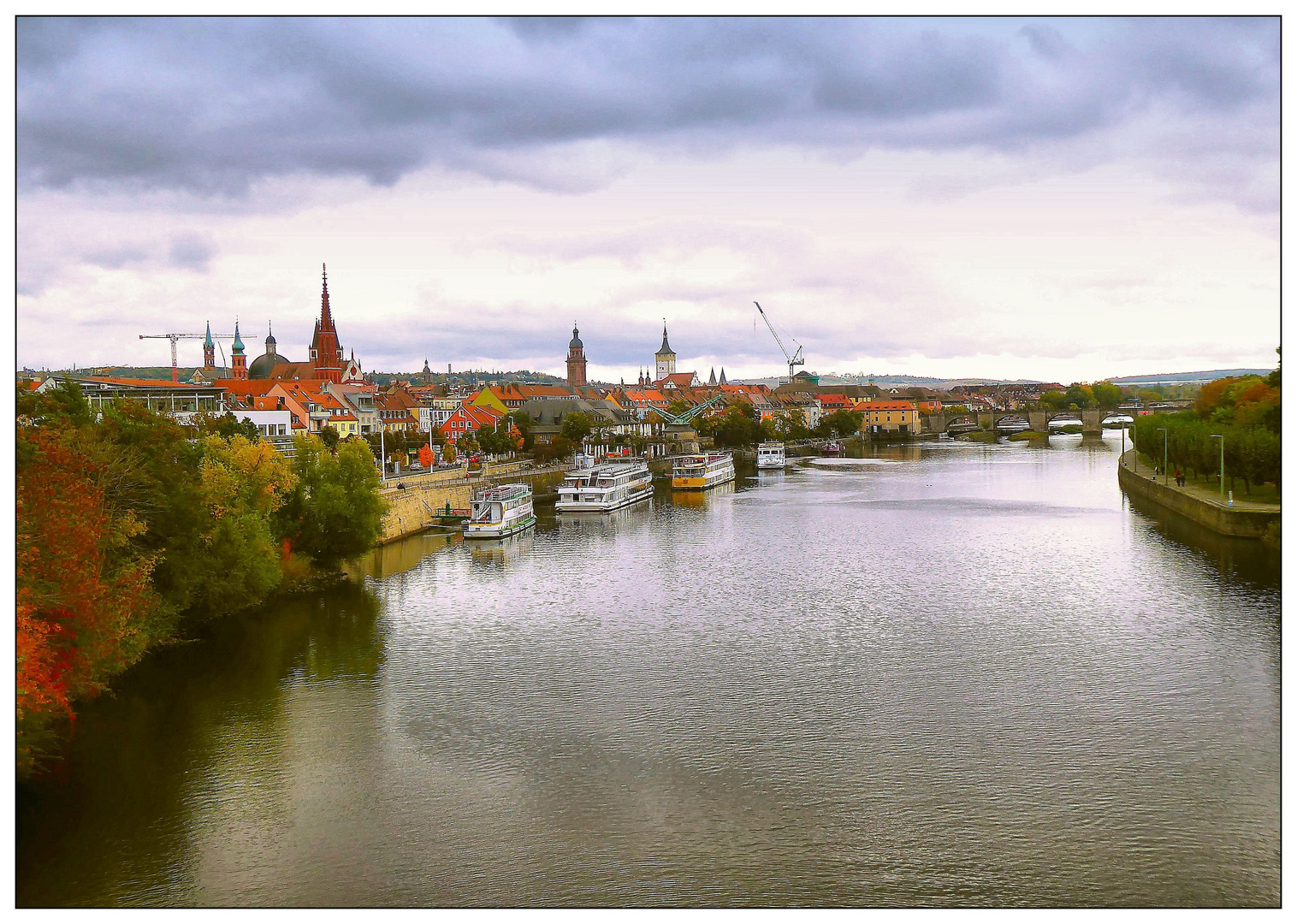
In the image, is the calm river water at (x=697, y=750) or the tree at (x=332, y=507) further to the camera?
the tree at (x=332, y=507)

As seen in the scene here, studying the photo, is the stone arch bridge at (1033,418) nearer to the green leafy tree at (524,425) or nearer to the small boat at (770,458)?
the small boat at (770,458)

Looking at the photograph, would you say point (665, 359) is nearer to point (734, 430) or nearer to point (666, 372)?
point (666, 372)

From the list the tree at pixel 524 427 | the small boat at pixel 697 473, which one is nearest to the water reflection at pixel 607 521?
the small boat at pixel 697 473

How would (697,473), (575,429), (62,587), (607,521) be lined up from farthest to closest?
(575,429)
(697,473)
(607,521)
(62,587)

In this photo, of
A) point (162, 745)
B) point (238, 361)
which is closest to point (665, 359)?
point (238, 361)

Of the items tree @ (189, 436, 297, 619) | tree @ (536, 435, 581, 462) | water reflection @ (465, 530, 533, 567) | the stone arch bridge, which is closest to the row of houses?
tree @ (189, 436, 297, 619)

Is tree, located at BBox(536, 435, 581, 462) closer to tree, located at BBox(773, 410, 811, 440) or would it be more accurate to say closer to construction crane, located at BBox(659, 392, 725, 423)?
construction crane, located at BBox(659, 392, 725, 423)

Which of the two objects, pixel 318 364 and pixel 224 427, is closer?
pixel 224 427
